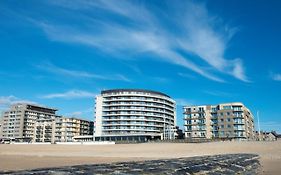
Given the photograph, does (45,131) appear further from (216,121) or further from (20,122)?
(216,121)

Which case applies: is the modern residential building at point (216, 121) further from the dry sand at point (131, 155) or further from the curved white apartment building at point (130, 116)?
the dry sand at point (131, 155)

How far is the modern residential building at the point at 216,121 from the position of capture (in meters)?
117

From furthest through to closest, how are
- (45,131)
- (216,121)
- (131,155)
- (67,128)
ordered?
(45,131) < (67,128) < (216,121) < (131,155)

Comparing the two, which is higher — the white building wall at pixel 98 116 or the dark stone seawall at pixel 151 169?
the white building wall at pixel 98 116

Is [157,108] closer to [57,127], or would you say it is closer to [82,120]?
[82,120]

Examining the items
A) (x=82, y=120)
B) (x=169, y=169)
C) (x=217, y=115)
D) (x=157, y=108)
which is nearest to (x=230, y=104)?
(x=217, y=115)

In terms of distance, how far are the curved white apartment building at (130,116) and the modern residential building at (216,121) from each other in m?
11.5

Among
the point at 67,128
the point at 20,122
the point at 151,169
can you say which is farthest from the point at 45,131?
the point at 151,169

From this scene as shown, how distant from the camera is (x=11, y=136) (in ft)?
610

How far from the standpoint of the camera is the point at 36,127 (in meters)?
178

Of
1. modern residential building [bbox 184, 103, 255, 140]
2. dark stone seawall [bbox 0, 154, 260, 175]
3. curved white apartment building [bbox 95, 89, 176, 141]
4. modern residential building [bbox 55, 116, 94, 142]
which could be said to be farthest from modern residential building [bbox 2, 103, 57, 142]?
dark stone seawall [bbox 0, 154, 260, 175]

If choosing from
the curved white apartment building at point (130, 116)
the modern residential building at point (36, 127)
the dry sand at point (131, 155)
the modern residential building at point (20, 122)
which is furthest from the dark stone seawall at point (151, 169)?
the modern residential building at point (20, 122)

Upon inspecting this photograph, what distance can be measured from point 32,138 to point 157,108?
279 feet

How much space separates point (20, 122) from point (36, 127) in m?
15.1
